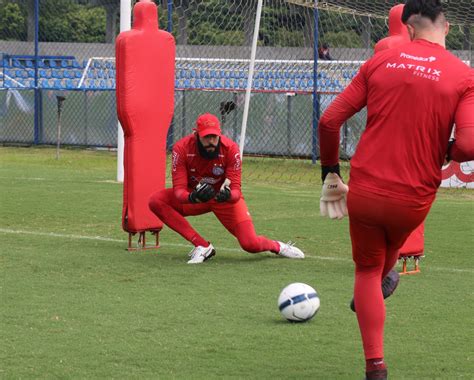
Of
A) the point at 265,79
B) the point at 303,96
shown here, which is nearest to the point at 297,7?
the point at 303,96

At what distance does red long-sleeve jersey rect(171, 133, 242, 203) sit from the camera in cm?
939

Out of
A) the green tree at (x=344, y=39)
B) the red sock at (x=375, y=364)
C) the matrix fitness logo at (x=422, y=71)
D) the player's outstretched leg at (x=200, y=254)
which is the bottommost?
the player's outstretched leg at (x=200, y=254)

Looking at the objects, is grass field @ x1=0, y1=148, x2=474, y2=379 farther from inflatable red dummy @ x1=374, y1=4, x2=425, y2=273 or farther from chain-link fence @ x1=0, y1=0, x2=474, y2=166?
chain-link fence @ x1=0, y1=0, x2=474, y2=166

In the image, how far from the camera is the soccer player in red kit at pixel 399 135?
509cm

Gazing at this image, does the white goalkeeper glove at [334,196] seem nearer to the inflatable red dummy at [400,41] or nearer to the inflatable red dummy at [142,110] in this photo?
the inflatable red dummy at [400,41]

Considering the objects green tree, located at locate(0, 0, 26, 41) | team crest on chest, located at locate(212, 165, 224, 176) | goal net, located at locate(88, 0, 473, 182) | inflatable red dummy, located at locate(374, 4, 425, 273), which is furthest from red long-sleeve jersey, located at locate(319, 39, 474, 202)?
green tree, located at locate(0, 0, 26, 41)

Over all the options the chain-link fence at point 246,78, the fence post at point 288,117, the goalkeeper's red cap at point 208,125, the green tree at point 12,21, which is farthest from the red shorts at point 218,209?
the green tree at point 12,21

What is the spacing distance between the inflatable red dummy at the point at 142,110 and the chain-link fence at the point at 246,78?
9.17 meters

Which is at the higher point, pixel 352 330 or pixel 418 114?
pixel 418 114

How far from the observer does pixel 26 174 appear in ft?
59.9

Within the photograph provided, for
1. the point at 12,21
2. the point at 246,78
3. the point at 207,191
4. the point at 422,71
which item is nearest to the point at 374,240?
the point at 422,71

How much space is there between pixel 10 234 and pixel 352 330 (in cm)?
549

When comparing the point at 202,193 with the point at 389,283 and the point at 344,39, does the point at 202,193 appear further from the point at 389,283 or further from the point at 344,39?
the point at 344,39

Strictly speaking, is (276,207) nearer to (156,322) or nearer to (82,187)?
(82,187)
